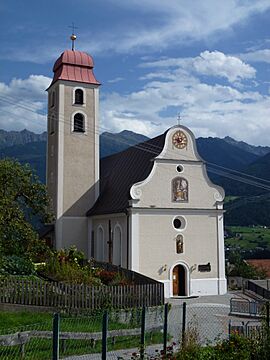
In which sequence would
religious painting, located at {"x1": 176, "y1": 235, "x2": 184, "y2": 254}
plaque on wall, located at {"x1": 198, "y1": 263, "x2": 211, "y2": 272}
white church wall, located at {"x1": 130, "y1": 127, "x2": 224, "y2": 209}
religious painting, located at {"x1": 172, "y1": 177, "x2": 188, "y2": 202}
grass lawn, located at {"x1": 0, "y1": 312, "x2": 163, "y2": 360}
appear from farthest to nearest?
plaque on wall, located at {"x1": 198, "y1": 263, "x2": 211, "y2": 272}
religious painting, located at {"x1": 172, "y1": 177, "x2": 188, "y2": 202}
religious painting, located at {"x1": 176, "y1": 235, "x2": 184, "y2": 254}
white church wall, located at {"x1": 130, "y1": 127, "x2": 224, "y2": 209}
grass lawn, located at {"x1": 0, "y1": 312, "x2": 163, "y2": 360}

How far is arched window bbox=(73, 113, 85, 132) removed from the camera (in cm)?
3774

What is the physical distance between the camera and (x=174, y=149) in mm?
31234

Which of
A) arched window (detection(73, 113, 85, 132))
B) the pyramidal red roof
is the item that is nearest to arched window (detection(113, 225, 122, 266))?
arched window (detection(73, 113, 85, 132))

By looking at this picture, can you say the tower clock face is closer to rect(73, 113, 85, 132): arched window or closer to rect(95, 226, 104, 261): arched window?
rect(95, 226, 104, 261): arched window

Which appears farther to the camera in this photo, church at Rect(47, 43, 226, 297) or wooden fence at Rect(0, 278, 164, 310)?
church at Rect(47, 43, 226, 297)

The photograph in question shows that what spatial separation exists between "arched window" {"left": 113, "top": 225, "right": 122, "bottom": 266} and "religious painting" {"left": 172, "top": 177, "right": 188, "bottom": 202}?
410cm

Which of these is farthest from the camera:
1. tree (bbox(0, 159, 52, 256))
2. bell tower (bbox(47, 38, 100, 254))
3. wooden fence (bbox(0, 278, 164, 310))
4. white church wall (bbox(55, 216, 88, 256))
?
bell tower (bbox(47, 38, 100, 254))

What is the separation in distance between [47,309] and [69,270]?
588 cm

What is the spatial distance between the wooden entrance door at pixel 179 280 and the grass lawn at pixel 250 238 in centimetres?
5704

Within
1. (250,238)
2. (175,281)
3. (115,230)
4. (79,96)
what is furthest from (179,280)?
(250,238)

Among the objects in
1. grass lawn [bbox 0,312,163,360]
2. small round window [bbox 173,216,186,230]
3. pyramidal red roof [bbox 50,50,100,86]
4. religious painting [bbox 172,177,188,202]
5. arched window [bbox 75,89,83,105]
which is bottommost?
grass lawn [bbox 0,312,163,360]

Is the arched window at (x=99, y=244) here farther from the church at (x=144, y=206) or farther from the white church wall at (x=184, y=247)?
the white church wall at (x=184, y=247)

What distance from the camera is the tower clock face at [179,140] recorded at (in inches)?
1230

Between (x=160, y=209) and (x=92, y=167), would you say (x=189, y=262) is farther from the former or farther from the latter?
(x=92, y=167)
